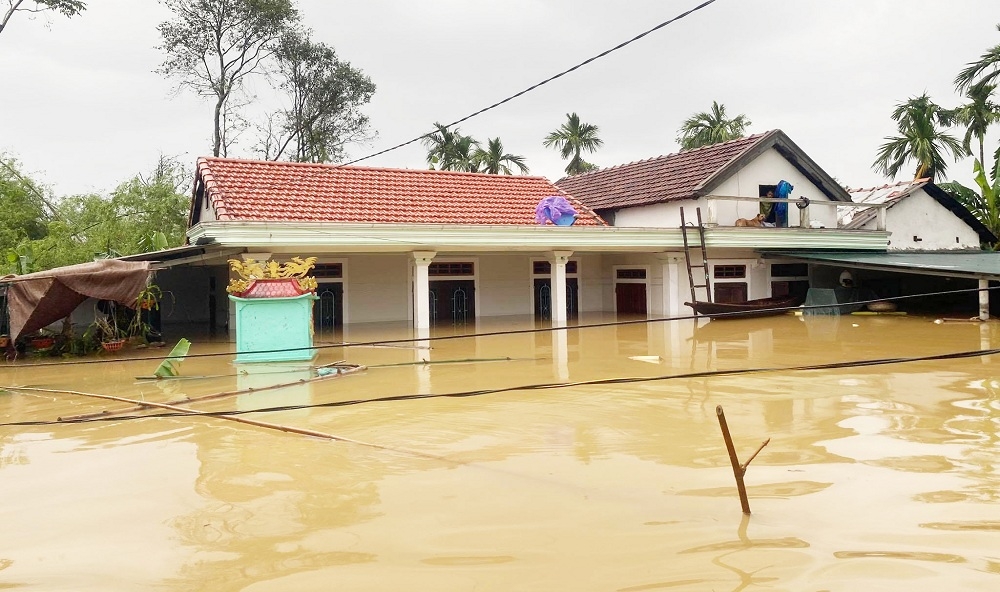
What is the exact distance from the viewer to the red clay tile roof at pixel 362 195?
15.4 meters

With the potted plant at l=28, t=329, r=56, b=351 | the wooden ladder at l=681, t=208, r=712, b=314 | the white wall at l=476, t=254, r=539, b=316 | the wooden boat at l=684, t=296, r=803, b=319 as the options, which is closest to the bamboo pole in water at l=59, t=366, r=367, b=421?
the potted plant at l=28, t=329, r=56, b=351

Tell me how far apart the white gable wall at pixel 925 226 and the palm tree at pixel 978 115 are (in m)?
5.73

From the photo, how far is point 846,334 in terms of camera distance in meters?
14.7

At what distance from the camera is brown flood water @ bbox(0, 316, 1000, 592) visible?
3.84 m

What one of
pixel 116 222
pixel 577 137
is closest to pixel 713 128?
pixel 577 137

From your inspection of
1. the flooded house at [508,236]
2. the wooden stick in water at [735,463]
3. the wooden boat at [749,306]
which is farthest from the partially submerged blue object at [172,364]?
the wooden boat at [749,306]

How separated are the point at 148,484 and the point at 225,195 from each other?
10.9 m

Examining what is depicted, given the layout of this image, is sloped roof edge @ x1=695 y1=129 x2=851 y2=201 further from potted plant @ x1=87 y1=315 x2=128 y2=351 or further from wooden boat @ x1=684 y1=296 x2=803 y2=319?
potted plant @ x1=87 y1=315 x2=128 y2=351

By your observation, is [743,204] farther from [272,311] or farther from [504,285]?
[272,311]

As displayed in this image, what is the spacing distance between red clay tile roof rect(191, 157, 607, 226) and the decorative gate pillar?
278cm

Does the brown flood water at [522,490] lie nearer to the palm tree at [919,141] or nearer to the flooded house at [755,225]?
the flooded house at [755,225]

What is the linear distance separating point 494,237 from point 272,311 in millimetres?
5655

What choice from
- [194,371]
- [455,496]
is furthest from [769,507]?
[194,371]

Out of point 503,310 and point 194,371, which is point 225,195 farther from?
point 503,310
